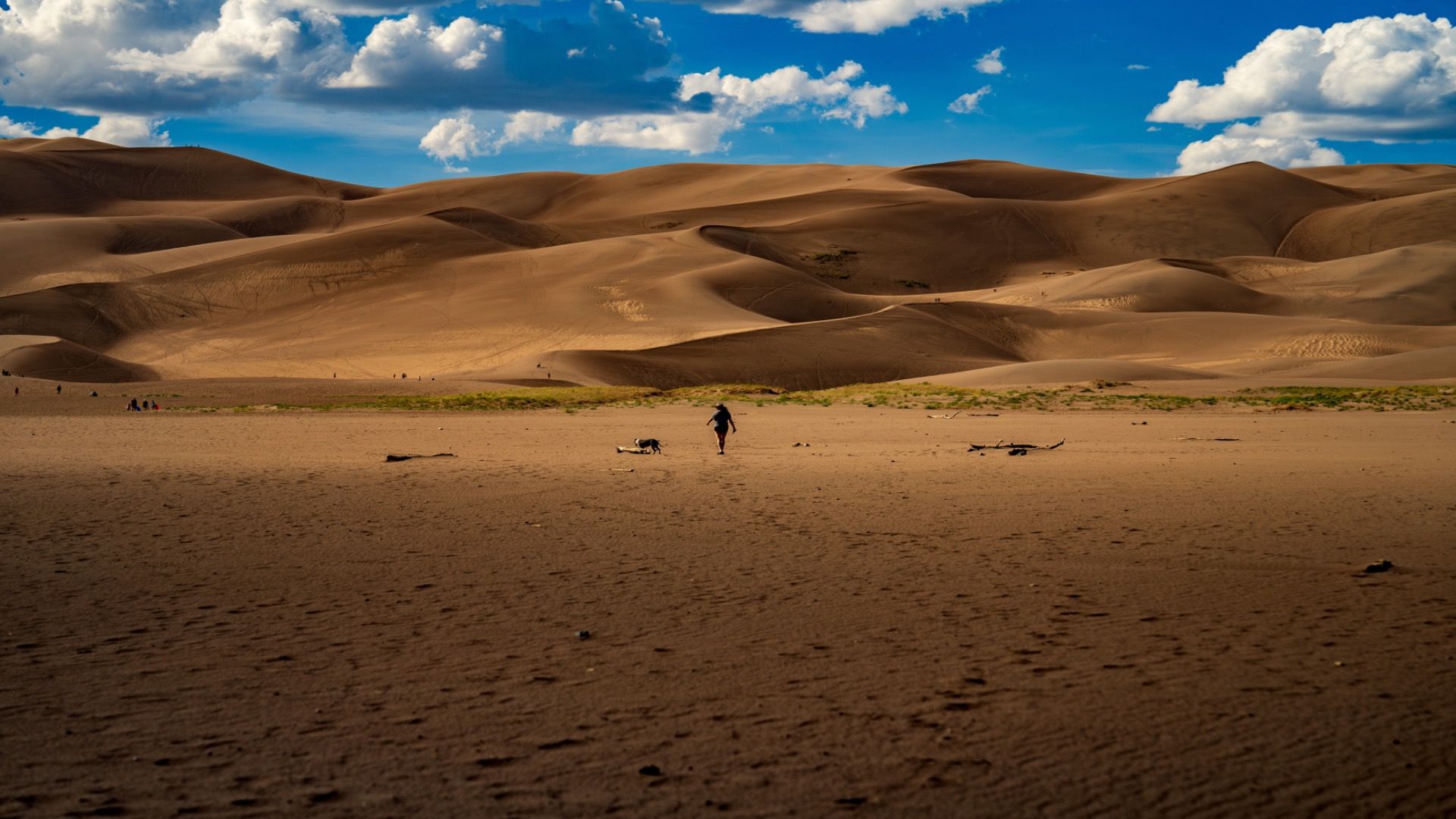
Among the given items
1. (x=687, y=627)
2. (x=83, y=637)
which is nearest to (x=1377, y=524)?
(x=687, y=627)

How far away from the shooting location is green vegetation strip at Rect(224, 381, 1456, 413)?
117 feet

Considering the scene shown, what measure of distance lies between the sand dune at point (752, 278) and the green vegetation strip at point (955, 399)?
7.12 meters

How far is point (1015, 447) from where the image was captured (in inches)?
814

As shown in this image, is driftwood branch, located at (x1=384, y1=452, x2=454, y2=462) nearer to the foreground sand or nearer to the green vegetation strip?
the foreground sand

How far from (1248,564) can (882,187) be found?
480 ft

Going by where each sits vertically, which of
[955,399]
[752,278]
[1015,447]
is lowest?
[1015,447]

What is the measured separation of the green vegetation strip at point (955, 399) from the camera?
117 feet

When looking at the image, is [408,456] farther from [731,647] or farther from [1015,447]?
[731,647]

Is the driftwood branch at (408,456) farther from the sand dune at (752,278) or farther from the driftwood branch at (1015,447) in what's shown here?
the sand dune at (752,278)

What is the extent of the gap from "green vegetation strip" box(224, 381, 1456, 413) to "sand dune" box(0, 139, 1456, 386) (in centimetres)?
712

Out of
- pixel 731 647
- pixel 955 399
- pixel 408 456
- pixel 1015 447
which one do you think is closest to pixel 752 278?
pixel 955 399

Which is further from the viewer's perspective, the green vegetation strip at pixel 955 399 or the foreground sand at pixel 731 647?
the green vegetation strip at pixel 955 399

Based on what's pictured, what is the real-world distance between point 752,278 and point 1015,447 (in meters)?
73.4

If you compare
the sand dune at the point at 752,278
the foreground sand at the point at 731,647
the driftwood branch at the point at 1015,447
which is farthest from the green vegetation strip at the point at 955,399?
the foreground sand at the point at 731,647
